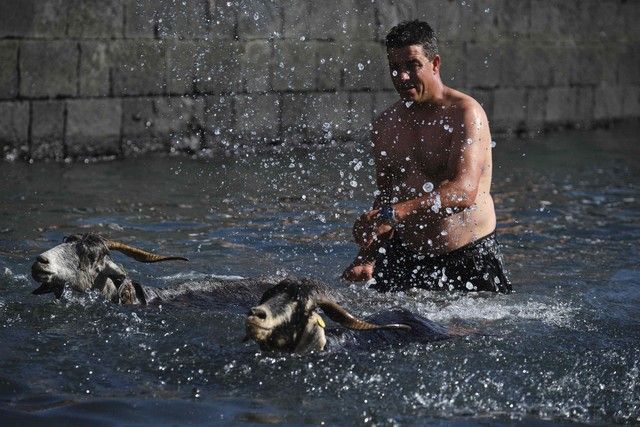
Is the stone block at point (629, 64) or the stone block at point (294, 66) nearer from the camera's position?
the stone block at point (294, 66)

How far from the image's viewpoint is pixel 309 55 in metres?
15.2

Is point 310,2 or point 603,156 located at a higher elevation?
point 310,2

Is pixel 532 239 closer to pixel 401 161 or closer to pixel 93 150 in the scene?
pixel 401 161

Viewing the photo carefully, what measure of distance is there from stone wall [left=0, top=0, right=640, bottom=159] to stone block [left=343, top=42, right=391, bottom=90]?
0.02m

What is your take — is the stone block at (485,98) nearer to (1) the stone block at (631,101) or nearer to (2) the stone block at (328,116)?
(2) the stone block at (328,116)

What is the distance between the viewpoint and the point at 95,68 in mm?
13500

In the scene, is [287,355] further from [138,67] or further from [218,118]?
[218,118]

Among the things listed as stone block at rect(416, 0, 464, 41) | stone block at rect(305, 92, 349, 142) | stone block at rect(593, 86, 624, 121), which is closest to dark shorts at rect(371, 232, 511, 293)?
stone block at rect(305, 92, 349, 142)

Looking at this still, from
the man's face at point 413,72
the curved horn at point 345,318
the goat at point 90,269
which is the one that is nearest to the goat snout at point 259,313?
the curved horn at point 345,318

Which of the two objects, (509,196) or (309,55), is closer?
(509,196)

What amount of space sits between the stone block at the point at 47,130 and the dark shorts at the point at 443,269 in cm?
629

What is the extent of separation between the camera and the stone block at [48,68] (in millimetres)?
12930

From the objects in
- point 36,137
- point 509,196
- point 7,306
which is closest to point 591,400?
point 7,306

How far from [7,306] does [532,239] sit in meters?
4.70
